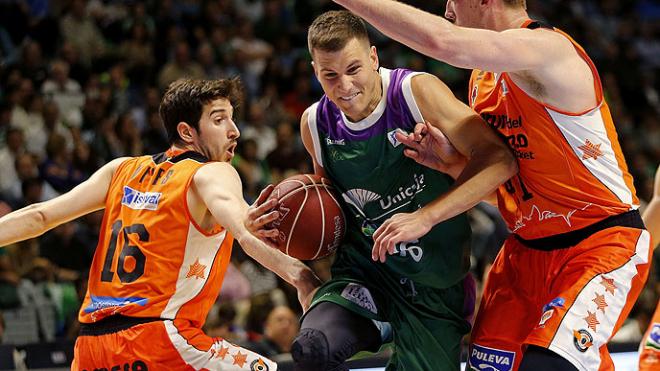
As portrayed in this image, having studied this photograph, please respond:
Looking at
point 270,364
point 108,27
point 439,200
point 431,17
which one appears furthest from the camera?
point 108,27

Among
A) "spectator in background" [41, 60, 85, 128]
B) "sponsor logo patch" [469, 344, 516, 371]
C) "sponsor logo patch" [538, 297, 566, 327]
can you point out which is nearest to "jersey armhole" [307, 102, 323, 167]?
"sponsor logo patch" [469, 344, 516, 371]

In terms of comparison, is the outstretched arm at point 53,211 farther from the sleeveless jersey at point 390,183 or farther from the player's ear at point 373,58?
the player's ear at point 373,58

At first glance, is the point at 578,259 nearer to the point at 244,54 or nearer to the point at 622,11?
the point at 244,54

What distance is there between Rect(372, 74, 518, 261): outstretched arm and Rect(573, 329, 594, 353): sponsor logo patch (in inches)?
26.4

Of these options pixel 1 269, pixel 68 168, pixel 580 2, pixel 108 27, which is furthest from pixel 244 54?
pixel 580 2

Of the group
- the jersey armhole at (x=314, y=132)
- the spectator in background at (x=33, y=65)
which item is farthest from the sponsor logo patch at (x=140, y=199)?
the spectator in background at (x=33, y=65)

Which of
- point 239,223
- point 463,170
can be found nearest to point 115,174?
point 239,223

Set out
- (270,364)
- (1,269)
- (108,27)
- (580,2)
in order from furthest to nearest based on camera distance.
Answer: (580,2) < (108,27) < (1,269) < (270,364)

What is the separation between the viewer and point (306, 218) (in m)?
4.03

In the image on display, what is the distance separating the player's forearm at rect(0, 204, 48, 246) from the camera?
4.51 m

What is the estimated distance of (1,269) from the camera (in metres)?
7.91

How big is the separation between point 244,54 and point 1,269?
499 cm

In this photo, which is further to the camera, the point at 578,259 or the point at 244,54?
the point at 244,54

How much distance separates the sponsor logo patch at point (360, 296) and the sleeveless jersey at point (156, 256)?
67 cm
